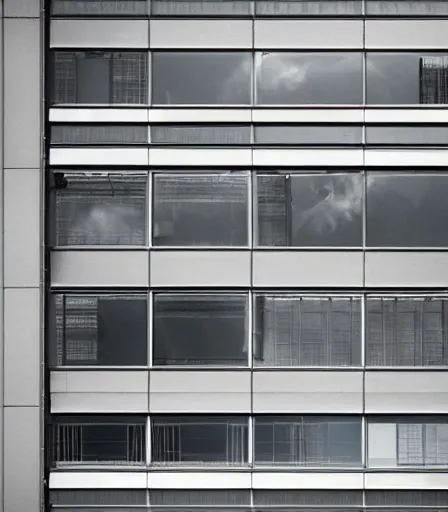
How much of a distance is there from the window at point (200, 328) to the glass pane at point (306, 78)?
3.39m

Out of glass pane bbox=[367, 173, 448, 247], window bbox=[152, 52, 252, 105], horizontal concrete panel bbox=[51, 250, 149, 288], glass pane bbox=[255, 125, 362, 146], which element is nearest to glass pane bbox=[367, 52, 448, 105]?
glass pane bbox=[255, 125, 362, 146]

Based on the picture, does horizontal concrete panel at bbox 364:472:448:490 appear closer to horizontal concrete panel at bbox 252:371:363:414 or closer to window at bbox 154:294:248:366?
horizontal concrete panel at bbox 252:371:363:414

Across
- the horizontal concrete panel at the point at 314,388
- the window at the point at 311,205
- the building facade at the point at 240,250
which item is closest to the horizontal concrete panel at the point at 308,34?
the building facade at the point at 240,250

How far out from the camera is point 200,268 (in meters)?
8.19

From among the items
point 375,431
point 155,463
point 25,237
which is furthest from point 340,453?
point 25,237

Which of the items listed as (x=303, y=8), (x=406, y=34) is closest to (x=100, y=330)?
(x=303, y=8)

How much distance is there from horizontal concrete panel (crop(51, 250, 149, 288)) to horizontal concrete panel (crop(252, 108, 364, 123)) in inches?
115

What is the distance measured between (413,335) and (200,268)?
3.64m

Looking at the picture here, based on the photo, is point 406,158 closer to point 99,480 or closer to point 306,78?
point 306,78

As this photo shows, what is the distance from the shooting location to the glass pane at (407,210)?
823 centimetres

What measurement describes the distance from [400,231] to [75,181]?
17.7ft

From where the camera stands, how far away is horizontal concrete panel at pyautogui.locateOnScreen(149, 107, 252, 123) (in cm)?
820

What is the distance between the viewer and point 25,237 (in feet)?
26.5

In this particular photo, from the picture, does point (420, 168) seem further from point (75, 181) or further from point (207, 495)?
point (207, 495)
